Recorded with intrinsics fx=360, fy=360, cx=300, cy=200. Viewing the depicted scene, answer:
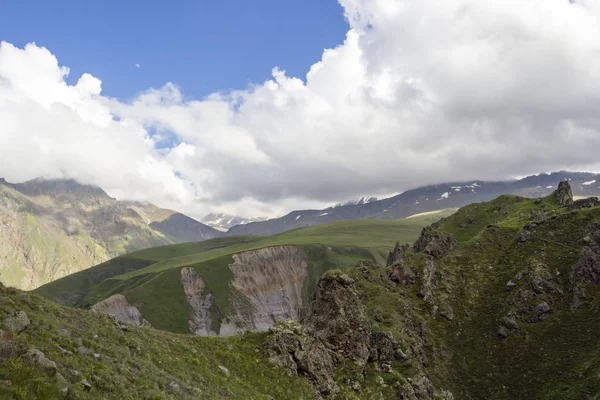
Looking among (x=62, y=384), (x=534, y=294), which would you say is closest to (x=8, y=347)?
(x=62, y=384)

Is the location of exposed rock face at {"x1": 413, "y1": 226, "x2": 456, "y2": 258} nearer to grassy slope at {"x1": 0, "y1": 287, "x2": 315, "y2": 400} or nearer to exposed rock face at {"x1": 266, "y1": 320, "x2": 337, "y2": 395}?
exposed rock face at {"x1": 266, "y1": 320, "x2": 337, "y2": 395}

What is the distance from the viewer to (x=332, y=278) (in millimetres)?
58219

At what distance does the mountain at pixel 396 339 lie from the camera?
22.7 m

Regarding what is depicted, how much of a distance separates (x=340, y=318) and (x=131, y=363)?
3352cm

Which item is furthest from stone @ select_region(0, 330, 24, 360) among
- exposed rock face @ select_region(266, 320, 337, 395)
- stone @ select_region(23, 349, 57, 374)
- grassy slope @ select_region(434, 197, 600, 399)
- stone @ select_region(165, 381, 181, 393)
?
grassy slope @ select_region(434, 197, 600, 399)

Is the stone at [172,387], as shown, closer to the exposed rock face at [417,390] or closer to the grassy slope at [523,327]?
the exposed rock face at [417,390]

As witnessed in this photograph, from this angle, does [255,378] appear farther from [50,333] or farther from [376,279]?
[376,279]

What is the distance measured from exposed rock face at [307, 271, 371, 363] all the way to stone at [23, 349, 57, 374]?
3651 centimetres

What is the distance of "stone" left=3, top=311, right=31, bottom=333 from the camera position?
20.8 metres

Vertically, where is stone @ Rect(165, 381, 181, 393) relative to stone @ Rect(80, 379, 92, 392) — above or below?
below

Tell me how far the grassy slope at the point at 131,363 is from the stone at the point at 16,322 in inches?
14.7

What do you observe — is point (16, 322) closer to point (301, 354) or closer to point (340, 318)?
point (301, 354)

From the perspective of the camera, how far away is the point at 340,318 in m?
53.9

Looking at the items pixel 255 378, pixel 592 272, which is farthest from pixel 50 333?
pixel 592 272
